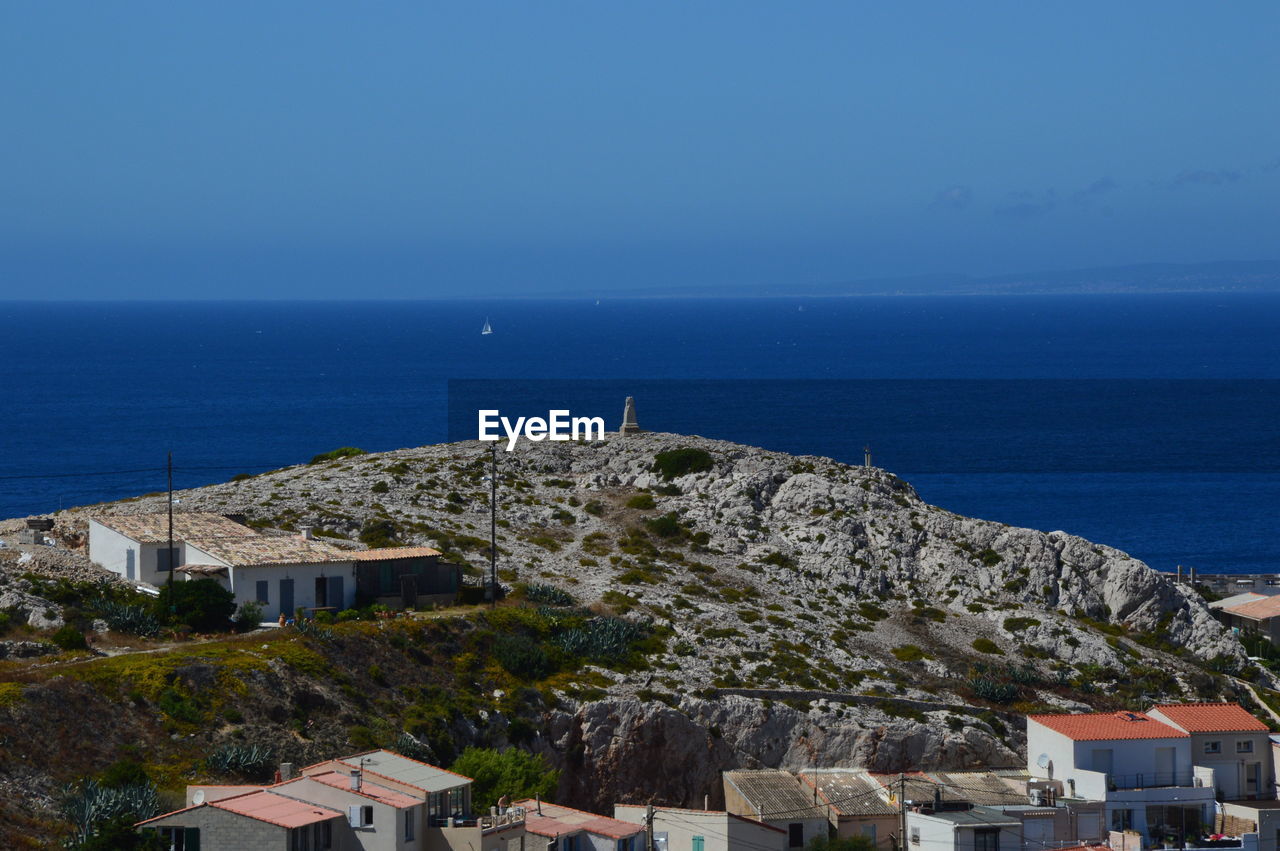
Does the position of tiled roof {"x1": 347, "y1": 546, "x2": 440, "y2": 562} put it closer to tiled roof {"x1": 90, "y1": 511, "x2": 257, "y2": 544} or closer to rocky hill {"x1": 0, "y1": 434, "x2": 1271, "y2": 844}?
rocky hill {"x1": 0, "y1": 434, "x2": 1271, "y2": 844}

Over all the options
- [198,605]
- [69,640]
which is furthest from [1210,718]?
[69,640]

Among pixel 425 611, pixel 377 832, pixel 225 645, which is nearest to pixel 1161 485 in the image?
pixel 425 611

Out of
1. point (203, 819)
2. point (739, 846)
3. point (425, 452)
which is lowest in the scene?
point (739, 846)

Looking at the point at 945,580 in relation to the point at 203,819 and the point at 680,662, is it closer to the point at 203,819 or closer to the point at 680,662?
the point at 680,662

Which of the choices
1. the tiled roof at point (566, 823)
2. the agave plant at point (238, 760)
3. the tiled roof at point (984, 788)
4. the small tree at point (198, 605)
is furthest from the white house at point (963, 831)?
the small tree at point (198, 605)

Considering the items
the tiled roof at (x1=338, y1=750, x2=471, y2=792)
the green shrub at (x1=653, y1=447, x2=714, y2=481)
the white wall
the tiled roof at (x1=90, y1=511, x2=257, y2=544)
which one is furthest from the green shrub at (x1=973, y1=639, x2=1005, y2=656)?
the tiled roof at (x1=338, y1=750, x2=471, y2=792)

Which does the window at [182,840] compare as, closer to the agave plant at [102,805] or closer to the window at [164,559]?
the agave plant at [102,805]
